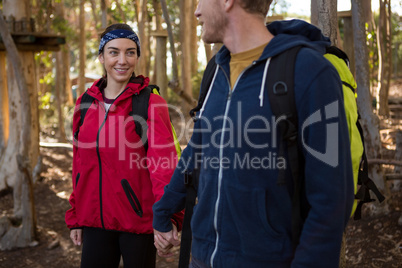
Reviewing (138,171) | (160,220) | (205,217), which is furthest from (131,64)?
(205,217)

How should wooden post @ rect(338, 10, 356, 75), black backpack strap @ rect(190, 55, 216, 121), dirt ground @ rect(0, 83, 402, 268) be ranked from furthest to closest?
wooden post @ rect(338, 10, 356, 75) < dirt ground @ rect(0, 83, 402, 268) < black backpack strap @ rect(190, 55, 216, 121)

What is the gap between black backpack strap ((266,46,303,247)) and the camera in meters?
1.72

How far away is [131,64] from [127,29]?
0.79 ft

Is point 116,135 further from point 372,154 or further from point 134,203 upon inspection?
point 372,154

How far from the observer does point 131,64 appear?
314cm

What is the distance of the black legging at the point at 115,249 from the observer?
296cm

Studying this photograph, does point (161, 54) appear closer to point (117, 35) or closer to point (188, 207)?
point (117, 35)

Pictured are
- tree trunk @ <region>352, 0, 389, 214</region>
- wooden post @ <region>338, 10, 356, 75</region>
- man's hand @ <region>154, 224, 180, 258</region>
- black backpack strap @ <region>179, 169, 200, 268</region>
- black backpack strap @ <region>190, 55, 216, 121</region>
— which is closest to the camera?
black backpack strap @ <region>190, 55, 216, 121</region>

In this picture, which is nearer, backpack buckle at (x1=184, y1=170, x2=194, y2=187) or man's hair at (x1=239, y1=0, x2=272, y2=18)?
man's hair at (x1=239, y1=0, x2=272, y2=18)

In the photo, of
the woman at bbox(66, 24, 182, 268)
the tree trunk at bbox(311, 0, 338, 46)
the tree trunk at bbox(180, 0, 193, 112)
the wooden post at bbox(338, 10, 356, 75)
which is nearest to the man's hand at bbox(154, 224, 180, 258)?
the woman at bbox(66, 24, 182, 268)

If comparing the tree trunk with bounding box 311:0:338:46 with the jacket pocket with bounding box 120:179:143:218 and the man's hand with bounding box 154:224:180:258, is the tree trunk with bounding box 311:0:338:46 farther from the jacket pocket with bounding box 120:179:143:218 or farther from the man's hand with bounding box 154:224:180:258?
the man's hand with bounding box 154:224:180:258

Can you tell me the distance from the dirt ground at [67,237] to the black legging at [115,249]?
2.64 metres

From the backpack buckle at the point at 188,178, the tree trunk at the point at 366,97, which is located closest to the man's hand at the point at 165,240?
the backpack buckle at the point at 188,178

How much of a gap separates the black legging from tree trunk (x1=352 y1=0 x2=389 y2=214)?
11.6ft
